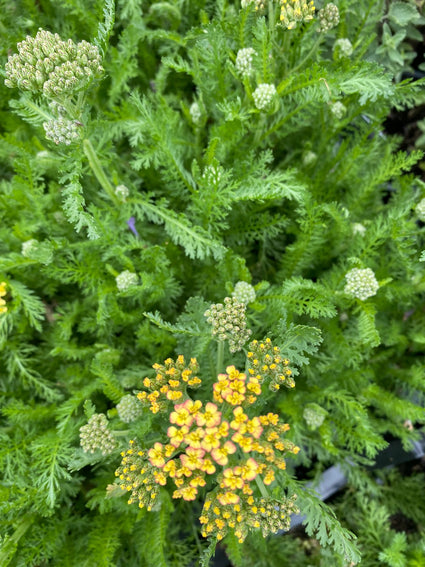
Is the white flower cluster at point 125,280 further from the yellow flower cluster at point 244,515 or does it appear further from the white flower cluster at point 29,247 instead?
the yellow flower cluster at point 244,515

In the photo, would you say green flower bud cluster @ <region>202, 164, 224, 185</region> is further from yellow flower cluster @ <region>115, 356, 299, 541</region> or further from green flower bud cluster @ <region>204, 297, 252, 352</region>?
yellow flower cluster @ <region>115, 356, 299, 541</region>

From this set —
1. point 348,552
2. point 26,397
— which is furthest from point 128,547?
point 348,552

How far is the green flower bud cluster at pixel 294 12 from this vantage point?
1176 millimetres

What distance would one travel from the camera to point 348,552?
3.49 ft

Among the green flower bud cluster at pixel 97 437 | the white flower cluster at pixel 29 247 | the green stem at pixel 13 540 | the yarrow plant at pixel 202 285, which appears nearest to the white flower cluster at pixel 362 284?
the yarrow plant at pixel 202 285

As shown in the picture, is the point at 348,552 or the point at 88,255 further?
the point at 88,255

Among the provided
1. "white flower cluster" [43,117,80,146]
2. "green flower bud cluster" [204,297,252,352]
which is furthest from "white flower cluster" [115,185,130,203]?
"green flower bud cluster" [204,297,252,352]

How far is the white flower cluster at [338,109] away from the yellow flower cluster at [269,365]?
3.01ft

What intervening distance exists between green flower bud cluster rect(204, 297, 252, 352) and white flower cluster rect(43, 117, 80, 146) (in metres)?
0.58

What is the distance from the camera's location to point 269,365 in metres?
1.05

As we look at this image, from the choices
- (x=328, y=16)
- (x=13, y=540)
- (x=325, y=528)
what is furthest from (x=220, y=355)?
(x=328, y=16)

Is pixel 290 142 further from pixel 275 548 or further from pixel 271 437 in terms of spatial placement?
pixel 275 548

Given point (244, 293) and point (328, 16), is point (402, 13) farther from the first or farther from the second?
point (244, 293)

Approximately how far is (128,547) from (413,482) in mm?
1279
